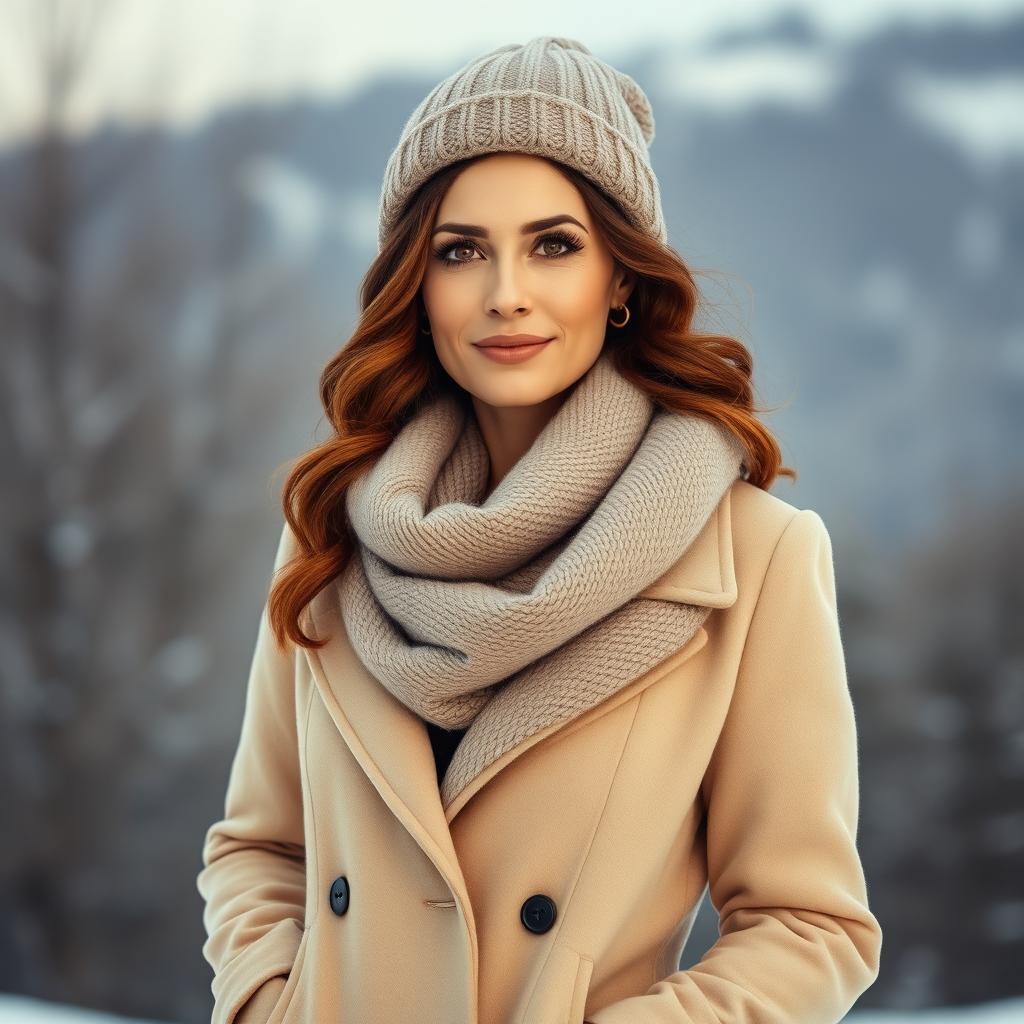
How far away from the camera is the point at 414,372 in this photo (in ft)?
5.54

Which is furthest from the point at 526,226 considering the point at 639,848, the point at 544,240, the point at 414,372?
the point at 639,848

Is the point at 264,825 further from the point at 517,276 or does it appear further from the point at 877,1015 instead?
the point at 877,1015

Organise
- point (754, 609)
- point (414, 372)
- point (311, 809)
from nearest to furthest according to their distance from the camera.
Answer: point (754, 609)
point (311, 809)
point (414, 372)

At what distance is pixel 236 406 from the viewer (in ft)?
12.7

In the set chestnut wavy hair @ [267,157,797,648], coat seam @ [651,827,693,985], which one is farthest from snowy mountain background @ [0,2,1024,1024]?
coat seam @ [651,827,693,985]

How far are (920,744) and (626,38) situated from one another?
2386 millimetres

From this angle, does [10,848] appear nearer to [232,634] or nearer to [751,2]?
[232,634]

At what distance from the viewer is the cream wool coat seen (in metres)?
1.32

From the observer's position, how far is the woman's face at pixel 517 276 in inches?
57.5

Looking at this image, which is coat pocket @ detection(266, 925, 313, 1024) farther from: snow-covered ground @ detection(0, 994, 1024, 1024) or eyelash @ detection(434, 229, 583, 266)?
snow-covered ground @ detection(0, 994, 1024, 1024)

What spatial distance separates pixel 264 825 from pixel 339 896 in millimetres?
308

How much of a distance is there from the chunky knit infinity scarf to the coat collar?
0.07 feet

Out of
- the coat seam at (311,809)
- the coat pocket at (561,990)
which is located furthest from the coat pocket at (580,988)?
the coat seam at (311,809)

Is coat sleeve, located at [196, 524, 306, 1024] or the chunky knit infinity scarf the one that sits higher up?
the chunky knit infinity scarf
